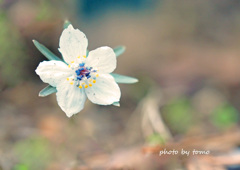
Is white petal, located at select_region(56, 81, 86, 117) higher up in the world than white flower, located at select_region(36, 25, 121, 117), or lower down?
lower down

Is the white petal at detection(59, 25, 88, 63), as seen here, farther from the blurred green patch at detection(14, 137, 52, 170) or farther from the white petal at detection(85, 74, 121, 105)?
the blurred green patch at detection(14, 137, 52, 170)

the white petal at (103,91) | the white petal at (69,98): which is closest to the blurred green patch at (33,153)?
the white petal at (69,98)

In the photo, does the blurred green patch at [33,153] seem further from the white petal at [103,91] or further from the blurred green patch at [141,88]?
the blurred green patch at [141,88]

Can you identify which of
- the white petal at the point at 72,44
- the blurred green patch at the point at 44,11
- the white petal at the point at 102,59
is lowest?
the white petal at the point at 102,59

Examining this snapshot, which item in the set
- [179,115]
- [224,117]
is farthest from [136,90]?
[224,117]

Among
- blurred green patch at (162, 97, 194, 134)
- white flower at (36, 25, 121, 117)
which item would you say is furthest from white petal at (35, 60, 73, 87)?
blurred green patch at (162, 97, 194, 134)

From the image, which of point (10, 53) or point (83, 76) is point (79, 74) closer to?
point (83, 76)

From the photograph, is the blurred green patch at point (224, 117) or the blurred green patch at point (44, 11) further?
the blurred green patch at point (44, 11)

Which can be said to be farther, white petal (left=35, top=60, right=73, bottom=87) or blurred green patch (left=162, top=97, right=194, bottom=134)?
blurred green patch (left=162, top=97, right=194, bottom=134)
